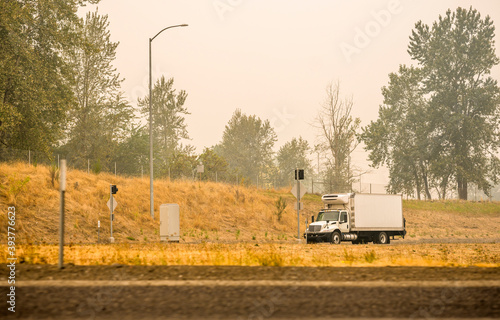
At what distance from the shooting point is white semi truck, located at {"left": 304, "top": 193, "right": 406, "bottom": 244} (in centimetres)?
3182

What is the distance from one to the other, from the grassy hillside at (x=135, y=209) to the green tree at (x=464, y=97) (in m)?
21.5

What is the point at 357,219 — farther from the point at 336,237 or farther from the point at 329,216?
the point at 336,237

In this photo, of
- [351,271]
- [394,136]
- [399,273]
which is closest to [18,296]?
[351,271]

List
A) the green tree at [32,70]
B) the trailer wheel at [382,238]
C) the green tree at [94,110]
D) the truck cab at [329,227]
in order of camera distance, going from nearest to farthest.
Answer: the truck cab at [329,227], the trailer wheel at [382,238], the green tree at [32,70], the green tree at [94,110]

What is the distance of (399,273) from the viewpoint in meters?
10.1

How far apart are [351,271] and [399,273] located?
0.89 m

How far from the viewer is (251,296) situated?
8305mm

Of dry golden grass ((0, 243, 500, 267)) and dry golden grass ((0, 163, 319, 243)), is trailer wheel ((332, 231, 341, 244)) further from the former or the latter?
dry golden grass ((0, 243, 500, 267))

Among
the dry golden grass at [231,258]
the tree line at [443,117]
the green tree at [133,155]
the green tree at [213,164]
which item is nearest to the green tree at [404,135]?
Result: the tree line at [443,117]

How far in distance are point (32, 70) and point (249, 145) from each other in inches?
2662

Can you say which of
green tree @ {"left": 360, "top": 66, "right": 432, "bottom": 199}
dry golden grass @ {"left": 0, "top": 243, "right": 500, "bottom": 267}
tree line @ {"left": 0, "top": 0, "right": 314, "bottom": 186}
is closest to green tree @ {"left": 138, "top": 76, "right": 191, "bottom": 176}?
tree line @ {"left": 0, "top": 0, "right": 314, "bottom": 186}

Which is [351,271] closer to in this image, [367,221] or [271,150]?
[367,221]

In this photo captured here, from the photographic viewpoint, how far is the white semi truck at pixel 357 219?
31822mm

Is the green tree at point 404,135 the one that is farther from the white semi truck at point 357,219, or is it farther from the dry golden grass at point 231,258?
the dry golden grass at point 231,258
